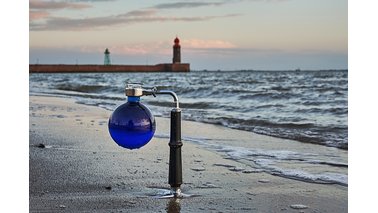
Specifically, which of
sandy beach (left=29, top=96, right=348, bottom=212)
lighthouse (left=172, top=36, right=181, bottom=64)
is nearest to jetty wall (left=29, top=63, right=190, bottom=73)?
lighthouse (left=172, top=36, right=181, bottom=64)

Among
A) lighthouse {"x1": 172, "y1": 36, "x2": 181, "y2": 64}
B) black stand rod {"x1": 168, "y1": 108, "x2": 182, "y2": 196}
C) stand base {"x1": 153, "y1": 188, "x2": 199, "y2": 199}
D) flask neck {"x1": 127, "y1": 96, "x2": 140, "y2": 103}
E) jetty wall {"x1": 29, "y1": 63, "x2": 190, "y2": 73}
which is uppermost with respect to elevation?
lighthouse {"x1": 172, "y1": 36, "x2": 181, "y2": 64}

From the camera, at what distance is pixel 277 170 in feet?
15.9

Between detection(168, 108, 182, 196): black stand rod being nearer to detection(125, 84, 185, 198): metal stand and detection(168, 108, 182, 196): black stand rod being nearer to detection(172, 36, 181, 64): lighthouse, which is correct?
detection(125, 84, 185, 198): metal stand

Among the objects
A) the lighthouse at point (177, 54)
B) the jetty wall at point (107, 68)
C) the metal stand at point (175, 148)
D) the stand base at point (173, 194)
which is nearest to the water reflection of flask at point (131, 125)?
the metal stand at point (175, 148)

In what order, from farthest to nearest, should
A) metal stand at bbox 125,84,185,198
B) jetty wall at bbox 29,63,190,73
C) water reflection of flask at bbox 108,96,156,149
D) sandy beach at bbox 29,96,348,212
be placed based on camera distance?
jetty wall at bbox 29,63,190,73 → metal stand at bbox 125,84,185,198 → sandy beach at bbox 29,96,348,212 → water reflection of flask at bbox 108,96,156,149

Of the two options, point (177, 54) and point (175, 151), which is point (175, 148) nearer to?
point (175, 151)

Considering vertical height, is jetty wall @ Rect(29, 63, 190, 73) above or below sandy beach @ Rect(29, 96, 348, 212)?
above

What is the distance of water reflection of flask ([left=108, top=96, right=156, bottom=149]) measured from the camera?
9.93 feet

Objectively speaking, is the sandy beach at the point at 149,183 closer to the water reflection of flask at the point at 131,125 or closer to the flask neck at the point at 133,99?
the water reflection of flask at the point at 131,125

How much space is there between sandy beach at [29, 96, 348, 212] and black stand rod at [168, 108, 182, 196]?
0.47 feet

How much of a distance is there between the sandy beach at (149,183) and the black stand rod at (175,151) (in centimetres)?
14
